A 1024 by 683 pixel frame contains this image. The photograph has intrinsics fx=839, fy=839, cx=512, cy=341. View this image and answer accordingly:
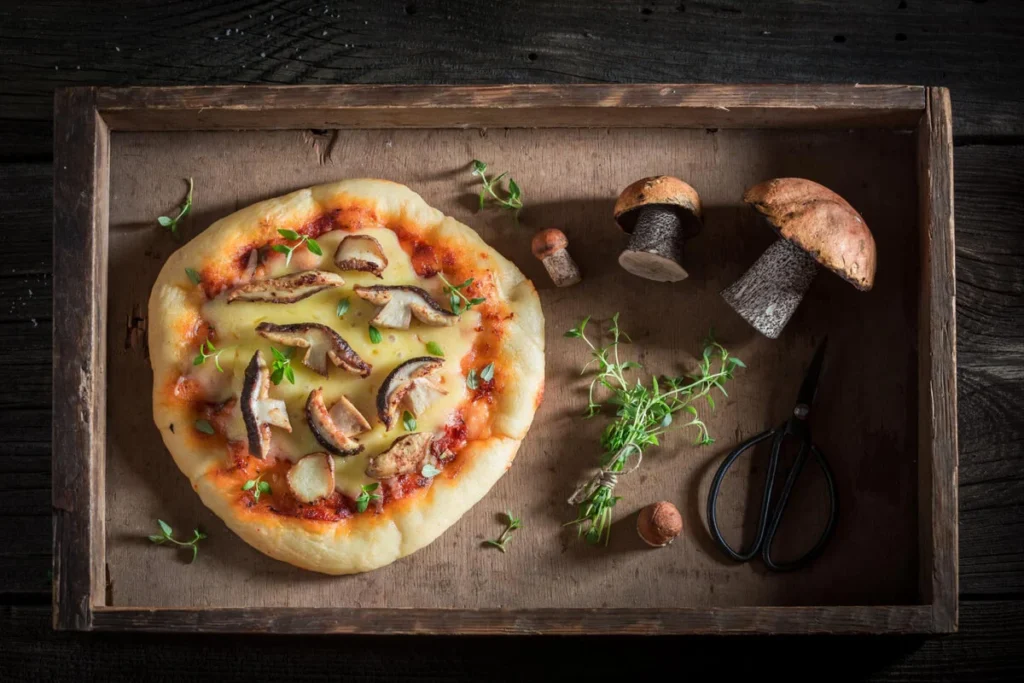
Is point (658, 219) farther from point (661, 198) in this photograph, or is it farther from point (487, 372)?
point (487, 372)

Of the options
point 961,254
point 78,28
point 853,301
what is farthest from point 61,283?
point 961,254

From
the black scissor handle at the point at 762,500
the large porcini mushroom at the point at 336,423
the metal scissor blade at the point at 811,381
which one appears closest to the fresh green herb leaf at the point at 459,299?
the large porcini mushroom at the point at 336,423

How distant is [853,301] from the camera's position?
2.81 metres

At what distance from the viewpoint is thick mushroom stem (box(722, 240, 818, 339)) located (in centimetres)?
262

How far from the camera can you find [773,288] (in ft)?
8.68

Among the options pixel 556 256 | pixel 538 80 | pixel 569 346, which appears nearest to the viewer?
pixel 556 256

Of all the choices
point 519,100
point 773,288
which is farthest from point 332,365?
point 773,288

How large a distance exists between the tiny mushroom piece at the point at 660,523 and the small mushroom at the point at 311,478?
0.99 meters

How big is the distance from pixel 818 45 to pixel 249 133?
78.9 inches

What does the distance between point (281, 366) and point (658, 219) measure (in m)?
1.25

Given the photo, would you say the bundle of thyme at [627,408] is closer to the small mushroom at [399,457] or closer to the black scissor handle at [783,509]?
the black scissor handle at [783,509]

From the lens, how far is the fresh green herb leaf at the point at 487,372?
2.63 m

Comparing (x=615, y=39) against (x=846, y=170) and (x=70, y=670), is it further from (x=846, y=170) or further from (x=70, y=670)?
(x=70, y=670)

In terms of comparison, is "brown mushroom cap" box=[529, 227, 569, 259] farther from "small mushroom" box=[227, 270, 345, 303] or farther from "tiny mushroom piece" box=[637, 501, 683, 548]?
"tiny mushroom piece" box=[637, 501, 683, 548]
